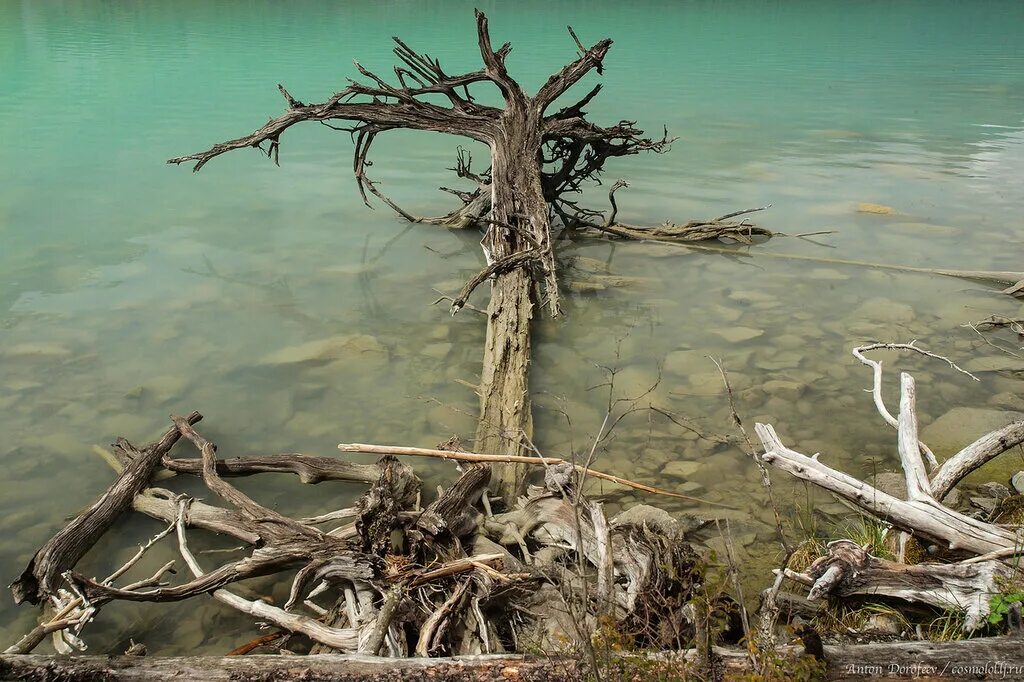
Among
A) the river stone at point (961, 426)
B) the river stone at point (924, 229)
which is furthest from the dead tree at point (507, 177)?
the river stone at point (961, 426)

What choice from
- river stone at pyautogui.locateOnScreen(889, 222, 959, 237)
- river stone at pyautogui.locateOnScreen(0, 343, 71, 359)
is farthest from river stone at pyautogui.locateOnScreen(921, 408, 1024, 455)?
river stone at pyautogui.locateOnScreen(0, 343, 71, 359)

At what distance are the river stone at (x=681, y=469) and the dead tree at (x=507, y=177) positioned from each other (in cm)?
85

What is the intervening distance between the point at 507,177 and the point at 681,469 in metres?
3.53

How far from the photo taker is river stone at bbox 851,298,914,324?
658 centimetres

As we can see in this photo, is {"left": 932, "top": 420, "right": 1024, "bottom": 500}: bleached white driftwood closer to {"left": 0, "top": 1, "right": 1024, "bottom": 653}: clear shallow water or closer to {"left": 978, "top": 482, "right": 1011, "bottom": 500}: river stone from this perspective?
{"left": 978, "top": 482, "right": 1011, "bottom": 500}: river stone

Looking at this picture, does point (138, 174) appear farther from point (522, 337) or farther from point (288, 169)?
point (522, 337)

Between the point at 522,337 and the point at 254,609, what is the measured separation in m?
2.68

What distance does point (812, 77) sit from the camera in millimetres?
22938

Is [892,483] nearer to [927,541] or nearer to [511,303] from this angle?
[927,541]

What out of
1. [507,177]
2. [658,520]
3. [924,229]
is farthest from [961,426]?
[924,229]

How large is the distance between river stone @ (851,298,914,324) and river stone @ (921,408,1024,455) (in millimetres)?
1554

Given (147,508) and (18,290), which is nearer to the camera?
(147,508)

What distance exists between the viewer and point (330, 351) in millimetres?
6059

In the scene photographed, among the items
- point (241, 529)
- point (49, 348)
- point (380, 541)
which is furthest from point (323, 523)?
point (49, 348)
